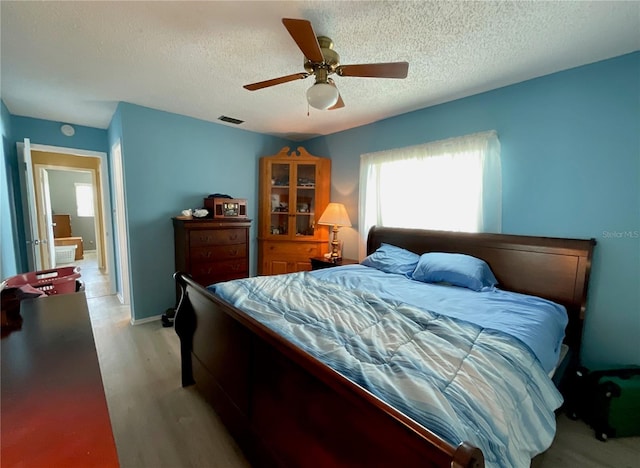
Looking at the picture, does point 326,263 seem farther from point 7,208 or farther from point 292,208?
point 7,208

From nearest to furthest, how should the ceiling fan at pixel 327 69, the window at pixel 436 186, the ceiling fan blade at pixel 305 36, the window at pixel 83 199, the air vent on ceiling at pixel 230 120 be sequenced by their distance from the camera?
the ceiling fan blade at pixel 305 36
the ceiling fan at pixel 327 69
the window at pixel 436 186
the air vent on ceiling at pixel 230 120
the window at pixel 83 199

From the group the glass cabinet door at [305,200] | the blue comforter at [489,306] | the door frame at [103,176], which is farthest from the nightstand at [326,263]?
the door frame at [103,176]

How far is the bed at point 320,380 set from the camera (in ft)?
2.52

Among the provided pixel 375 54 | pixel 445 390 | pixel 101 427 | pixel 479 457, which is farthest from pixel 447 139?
pixel 101 427

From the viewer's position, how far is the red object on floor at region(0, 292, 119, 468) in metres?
0.58

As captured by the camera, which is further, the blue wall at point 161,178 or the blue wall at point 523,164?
the blue wall at point 161,178

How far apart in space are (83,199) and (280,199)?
745 cm

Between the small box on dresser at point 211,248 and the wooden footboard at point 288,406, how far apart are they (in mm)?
1247

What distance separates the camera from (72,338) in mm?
1097

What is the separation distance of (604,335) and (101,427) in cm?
290

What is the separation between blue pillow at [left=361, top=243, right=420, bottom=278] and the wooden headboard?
0.94 feet

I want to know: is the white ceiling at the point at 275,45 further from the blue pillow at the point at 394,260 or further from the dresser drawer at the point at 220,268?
the dresser drawer at the point at 220,268

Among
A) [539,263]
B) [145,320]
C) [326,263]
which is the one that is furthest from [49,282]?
[539,263]

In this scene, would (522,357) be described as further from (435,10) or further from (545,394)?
(435,10)
